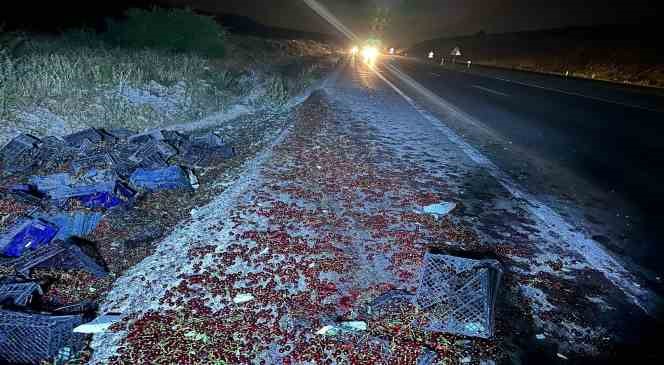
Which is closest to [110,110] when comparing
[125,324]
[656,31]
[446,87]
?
[125,324]

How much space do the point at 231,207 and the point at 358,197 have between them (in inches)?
71.3

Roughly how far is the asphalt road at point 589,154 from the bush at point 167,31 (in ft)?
49.8

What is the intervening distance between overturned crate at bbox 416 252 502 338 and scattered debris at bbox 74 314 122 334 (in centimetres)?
250

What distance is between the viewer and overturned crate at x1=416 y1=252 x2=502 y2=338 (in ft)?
9.57

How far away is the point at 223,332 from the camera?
274cm

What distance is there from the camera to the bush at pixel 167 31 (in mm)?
20469

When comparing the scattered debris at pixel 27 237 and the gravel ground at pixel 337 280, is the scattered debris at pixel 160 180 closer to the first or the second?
the gravel ground at pixel 337 280

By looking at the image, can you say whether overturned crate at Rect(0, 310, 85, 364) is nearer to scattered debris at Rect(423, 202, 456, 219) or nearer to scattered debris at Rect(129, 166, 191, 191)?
scattered debris at Rect(129, 166, 191, 191)

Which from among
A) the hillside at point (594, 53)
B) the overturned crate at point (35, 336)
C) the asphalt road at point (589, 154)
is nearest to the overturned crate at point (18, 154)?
the overturned crate at point (35, 336)

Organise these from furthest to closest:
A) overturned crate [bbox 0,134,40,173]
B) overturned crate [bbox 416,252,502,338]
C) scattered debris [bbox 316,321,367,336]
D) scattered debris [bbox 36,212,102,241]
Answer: overturned crate [bbox 0,134,40,173]
scattered debris [bbox 36,212,102,241]
overturned crate [bbox 416,252,502,338]
scattered debris [bbox 316,321,367,336]

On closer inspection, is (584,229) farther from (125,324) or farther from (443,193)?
Result: (125,324)

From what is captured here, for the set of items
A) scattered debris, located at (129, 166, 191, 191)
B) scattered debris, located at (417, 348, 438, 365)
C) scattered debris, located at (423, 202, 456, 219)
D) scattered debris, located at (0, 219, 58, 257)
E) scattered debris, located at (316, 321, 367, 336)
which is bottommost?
scattered debris, located at (0, 219, 58, 257)

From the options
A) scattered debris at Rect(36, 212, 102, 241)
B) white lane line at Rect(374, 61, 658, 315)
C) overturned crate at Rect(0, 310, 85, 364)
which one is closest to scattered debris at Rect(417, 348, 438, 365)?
white lane line at Rect(374, 61, 658, 315)

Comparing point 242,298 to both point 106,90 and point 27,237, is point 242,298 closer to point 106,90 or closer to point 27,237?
point 27,237
